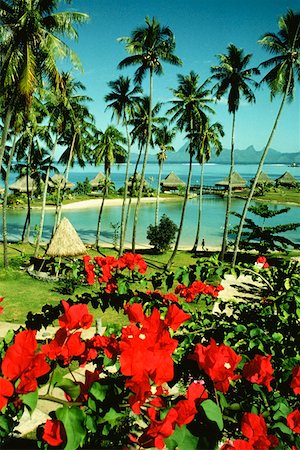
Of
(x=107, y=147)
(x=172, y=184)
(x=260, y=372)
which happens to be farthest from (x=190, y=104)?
(x=172, y=184)

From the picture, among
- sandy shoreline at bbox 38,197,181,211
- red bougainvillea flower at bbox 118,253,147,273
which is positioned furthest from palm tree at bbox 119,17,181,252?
sandy shoreline at bbox 38,197,181,211

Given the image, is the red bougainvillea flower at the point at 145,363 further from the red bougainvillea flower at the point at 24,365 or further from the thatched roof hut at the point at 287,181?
the thatched roof hut at the point at 287,181

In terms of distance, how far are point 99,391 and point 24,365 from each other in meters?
0.33

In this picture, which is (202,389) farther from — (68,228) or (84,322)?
(68,228)

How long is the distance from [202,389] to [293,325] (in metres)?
1.99

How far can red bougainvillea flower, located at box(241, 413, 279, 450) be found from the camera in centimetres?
124

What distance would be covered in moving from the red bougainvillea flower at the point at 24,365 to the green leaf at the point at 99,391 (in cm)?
A: 24

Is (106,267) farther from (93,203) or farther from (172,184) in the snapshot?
(172,184)

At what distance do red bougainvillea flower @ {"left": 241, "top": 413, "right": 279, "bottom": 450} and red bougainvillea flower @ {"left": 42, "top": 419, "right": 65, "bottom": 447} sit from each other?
2.39ft

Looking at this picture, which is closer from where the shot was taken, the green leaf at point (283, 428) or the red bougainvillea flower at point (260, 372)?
the green leaf at point (283, 428)

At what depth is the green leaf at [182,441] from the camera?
109 centimetres

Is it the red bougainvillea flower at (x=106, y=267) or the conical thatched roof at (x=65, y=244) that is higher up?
the red bougainvillea flower at (x=106, y=267)

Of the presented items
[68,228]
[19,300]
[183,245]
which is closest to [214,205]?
[183,245]

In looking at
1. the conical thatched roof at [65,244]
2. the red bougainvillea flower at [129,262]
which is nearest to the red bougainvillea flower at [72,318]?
the red bougainvillea flower at [129,262]
